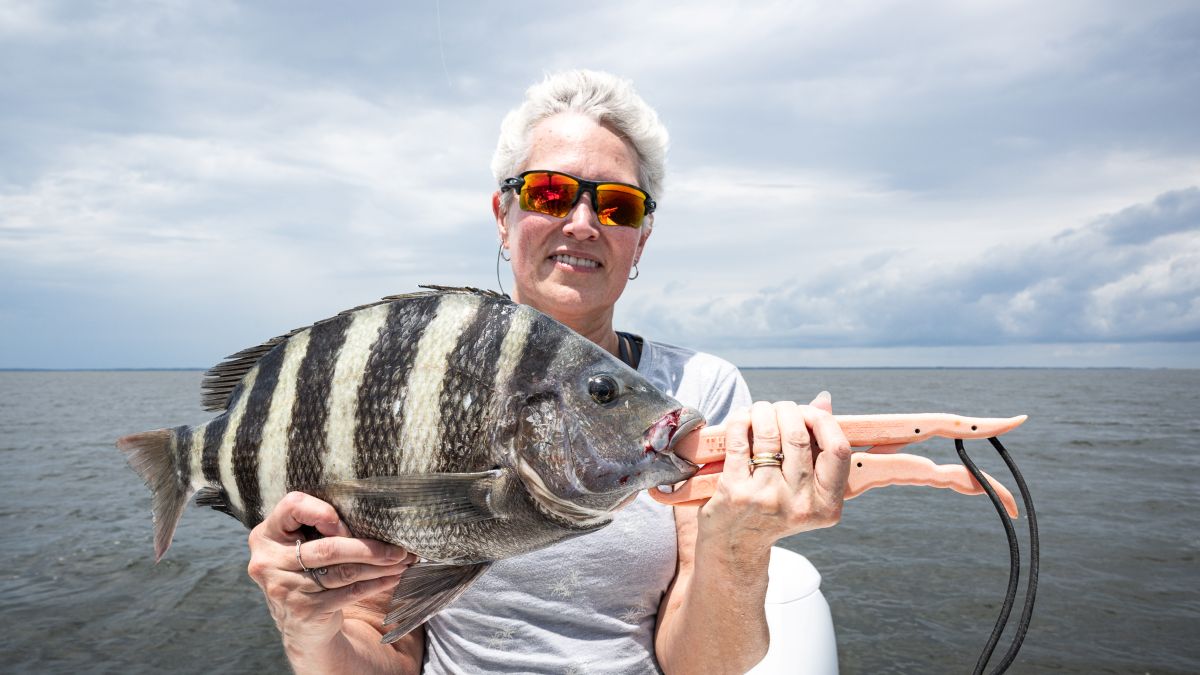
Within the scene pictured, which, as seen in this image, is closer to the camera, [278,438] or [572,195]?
[278,438]

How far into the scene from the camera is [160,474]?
6.27 feet

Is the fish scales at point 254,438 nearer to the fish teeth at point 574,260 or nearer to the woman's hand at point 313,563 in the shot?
the woman's hand at point 313,563

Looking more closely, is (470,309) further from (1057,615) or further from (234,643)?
Answer: (1057,615)

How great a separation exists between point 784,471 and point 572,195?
4.15ft

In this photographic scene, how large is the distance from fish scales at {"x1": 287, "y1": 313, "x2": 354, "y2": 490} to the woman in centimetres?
7

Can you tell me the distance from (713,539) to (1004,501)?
652 mm

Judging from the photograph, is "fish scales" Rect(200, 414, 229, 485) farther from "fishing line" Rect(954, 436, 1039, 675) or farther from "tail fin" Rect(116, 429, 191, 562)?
"fishing line" Rect(954, 436, 1039, 675)

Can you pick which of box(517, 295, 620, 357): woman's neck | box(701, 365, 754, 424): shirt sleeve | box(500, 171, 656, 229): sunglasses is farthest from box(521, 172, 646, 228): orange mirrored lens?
box(701, 365, 754, 424): shirt sleeve

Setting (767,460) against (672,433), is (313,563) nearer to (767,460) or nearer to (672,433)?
(672,433)

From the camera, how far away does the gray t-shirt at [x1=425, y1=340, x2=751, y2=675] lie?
2303 millimetres

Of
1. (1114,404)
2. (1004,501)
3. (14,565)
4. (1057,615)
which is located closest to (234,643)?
(14,565)

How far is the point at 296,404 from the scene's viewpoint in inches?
66.6

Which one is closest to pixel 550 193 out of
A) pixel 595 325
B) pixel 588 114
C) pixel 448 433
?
pixel 588 114

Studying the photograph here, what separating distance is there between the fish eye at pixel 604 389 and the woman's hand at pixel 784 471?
267 mm
